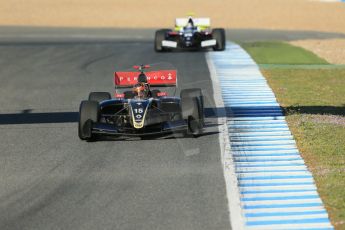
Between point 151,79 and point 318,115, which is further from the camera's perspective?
point 151,79

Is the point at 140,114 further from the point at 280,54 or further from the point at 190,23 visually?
the point at 280,54

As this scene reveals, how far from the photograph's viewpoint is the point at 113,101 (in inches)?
540

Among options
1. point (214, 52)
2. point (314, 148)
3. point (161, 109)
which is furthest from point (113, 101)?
point (214, 52)

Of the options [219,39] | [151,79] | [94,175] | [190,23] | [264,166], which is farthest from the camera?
[190,23]

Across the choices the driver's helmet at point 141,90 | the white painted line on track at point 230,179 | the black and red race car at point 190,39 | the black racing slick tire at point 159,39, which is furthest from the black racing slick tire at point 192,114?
the black racing slick tire at point 159,39

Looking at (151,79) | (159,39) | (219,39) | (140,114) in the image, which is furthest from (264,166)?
(159,39)

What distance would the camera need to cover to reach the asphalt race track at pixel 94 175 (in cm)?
845

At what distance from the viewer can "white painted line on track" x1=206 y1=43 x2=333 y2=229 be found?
334 inches

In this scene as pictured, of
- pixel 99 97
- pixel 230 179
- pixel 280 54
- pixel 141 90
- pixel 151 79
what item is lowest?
pixel 280 54

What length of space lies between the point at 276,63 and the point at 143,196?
56.7 feet

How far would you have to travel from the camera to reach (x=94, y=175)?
10.5 meters

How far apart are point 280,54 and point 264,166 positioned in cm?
1884

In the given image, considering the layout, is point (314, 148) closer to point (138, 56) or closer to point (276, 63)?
point (276, 63)

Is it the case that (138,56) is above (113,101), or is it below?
below
